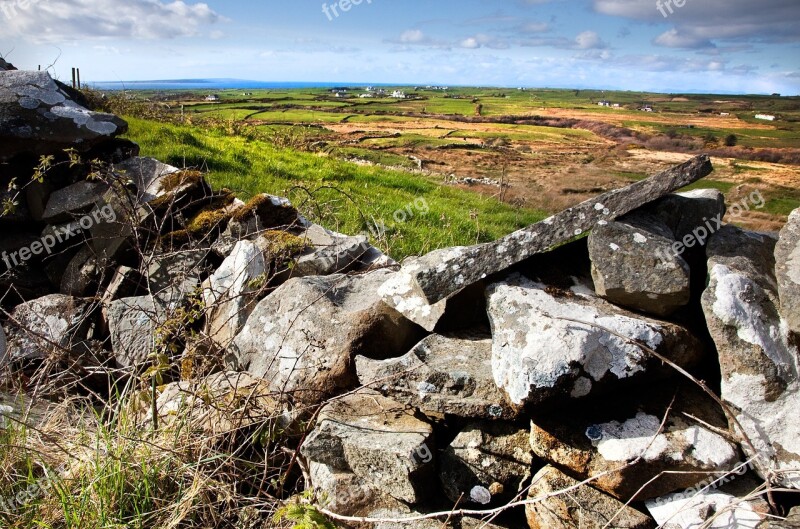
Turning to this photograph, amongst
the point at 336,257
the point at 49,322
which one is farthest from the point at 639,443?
the point at 49,322

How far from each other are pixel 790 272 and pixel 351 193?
8.06 meters

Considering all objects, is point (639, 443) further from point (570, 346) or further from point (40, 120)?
point (40, 120)

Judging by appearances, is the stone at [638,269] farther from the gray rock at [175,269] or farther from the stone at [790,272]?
the gray rock at [175,269]

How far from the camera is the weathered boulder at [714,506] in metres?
2.73

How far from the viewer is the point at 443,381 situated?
348cm

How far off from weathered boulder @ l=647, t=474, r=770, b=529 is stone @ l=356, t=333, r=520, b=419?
3.13ft

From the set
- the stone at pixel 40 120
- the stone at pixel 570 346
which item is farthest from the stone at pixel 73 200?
the stone at pixel 570 346

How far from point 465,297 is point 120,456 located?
2.63 meters

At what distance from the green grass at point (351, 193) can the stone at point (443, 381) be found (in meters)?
3.39

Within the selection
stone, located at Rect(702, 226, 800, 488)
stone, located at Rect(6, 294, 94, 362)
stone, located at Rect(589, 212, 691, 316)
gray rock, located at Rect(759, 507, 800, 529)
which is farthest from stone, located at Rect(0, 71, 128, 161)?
gray rock, located at Rect(759, 507, 800, 529)

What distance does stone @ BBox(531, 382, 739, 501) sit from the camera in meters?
2.93

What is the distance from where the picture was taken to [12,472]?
3.68 meters

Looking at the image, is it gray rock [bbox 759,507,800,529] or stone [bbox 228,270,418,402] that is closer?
gray rock [bbox 759,507,800,529]

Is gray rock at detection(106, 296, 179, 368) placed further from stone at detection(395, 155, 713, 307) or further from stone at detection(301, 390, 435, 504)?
stone at detection(395, 155, 713, 307)
